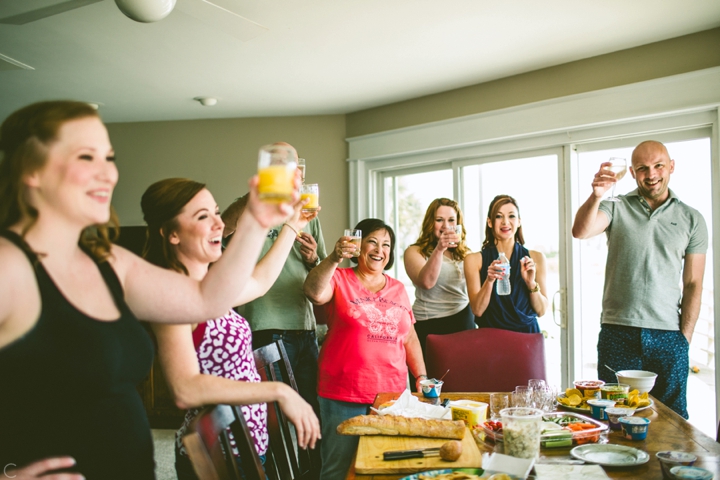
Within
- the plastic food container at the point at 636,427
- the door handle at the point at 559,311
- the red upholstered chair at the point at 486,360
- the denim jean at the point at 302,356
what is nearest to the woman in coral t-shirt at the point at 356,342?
the red upholstered chair at the point at 486,360

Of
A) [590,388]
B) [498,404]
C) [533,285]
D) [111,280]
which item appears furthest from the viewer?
[533,285]

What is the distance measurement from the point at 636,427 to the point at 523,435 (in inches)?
15.6

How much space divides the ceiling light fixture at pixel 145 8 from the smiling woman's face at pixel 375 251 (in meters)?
1.33

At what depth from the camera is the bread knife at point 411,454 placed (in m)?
1.32

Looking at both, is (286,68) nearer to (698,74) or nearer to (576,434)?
(698,74)

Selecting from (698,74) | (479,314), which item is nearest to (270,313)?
(479,314)

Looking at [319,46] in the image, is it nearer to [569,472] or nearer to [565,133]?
[565,133]

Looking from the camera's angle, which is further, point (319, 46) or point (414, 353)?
point (319, 46)

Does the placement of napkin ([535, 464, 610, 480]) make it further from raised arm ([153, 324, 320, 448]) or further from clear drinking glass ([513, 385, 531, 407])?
raised arm ([153, 324, 320, 448])

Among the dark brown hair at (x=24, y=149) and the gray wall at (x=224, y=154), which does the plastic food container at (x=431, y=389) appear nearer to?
the dark brown hair at (x=24, y=149)

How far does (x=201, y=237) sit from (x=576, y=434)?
120 cm

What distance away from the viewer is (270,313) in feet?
9.17

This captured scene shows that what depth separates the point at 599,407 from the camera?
1665 millimetres

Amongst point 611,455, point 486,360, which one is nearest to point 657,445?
point 611,455
